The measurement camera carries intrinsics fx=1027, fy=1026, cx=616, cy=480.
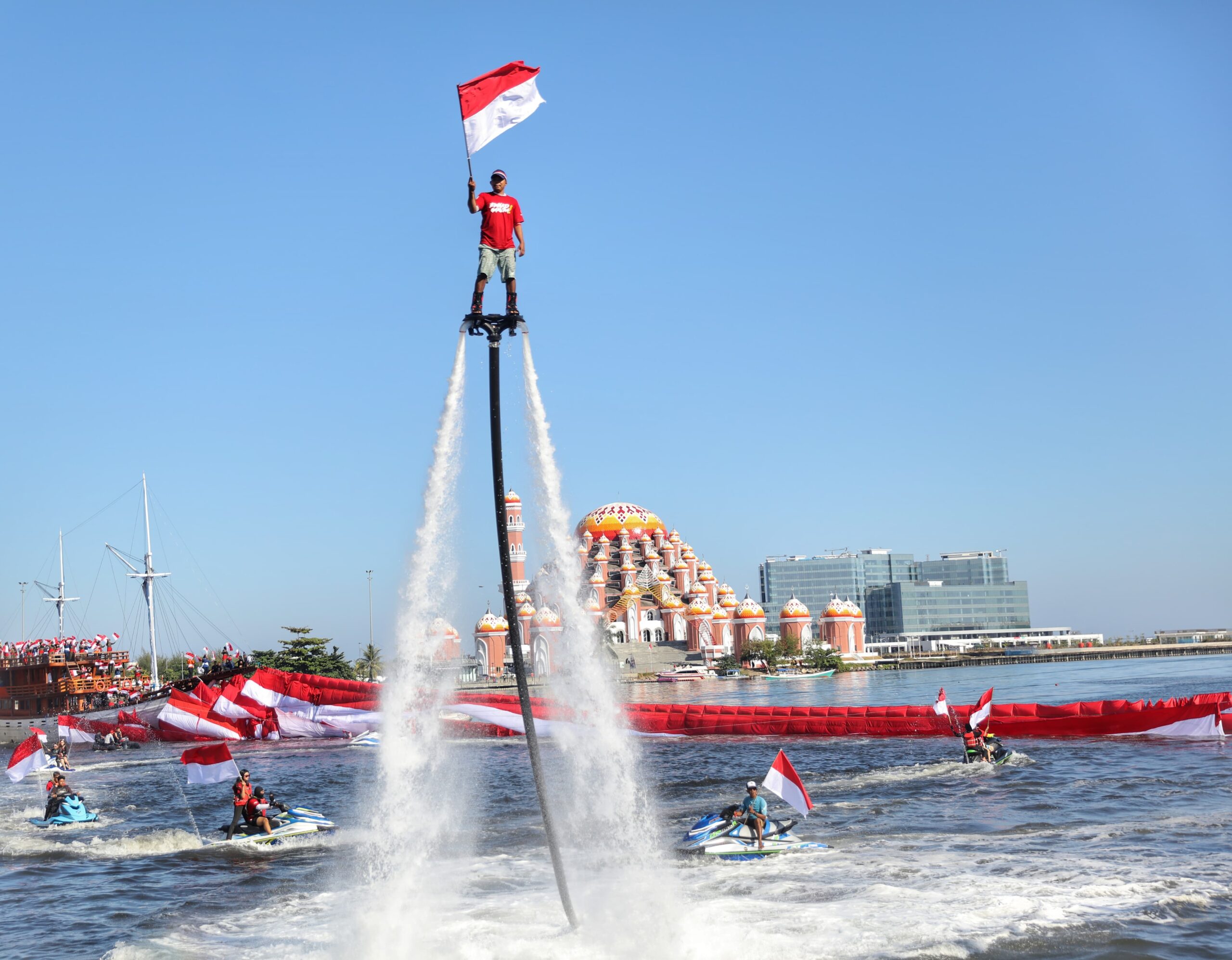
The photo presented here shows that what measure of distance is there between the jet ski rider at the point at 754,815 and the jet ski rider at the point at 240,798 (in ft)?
36.2

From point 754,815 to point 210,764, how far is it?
38.4 feet

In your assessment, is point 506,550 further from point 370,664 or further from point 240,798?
point 370,664

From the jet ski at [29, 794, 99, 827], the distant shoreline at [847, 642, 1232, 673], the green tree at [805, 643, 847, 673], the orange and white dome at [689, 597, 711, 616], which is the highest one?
the orange and white dome at [689, 597, 711, 616]

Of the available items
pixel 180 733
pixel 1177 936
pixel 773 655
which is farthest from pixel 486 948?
pixel 773 655

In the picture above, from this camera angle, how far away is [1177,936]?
13.5 m

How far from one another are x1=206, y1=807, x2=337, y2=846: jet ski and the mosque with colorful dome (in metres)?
63.2

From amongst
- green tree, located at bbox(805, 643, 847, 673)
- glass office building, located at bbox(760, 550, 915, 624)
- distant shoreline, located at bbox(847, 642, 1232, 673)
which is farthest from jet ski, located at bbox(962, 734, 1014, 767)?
glass office building, located at bbox(760, 550, 915, 624)

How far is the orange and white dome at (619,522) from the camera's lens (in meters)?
131

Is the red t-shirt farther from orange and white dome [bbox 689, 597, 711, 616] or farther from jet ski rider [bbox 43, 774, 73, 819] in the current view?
orange and white dome [bbox 689, 597, 711, 616]

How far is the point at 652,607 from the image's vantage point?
12006 cm

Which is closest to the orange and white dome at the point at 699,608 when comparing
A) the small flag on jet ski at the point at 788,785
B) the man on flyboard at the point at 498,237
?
the small flag on jet ski at the point at 788,785

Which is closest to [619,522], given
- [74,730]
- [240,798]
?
[74,730]

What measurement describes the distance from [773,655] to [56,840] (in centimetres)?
8638

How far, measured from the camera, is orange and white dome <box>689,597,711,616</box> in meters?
113
